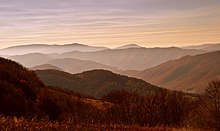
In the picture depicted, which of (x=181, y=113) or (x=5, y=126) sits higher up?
(x=5, y=126)

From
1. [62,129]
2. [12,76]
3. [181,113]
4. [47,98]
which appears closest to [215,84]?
[181,113]

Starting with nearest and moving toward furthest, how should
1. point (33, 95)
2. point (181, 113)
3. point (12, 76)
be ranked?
1. point (33, 95)
2. point (12, 76)
3. point (181, 113)

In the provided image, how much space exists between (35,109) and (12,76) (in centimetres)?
720

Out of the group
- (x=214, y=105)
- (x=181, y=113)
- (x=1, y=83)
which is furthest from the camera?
(x=181, y=113)

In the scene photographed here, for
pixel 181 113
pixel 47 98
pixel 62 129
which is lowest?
pixel 181 113

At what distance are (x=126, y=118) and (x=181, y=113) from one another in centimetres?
1092

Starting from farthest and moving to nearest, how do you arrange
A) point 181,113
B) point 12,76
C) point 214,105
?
point 181,113
point 12,76
point 214,105

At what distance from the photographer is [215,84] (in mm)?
26281

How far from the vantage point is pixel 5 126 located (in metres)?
7.11

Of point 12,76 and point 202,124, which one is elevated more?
point 12,76

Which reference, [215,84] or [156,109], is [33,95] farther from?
[215,84]

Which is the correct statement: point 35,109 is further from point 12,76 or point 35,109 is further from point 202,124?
point 202,124

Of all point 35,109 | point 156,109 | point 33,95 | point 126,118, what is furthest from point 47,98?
point 156,109

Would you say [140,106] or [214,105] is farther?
[140,106]
